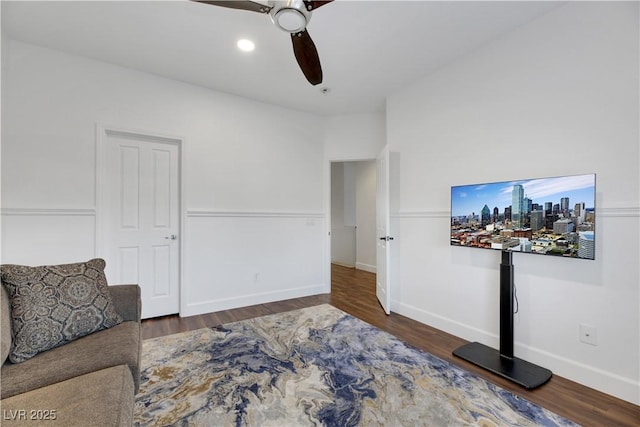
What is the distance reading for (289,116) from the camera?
4.03 metres

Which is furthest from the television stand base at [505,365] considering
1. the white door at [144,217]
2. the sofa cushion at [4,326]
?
the white door at [144,217]

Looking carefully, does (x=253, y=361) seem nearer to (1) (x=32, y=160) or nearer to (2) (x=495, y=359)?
(2) (x=495, y=359)

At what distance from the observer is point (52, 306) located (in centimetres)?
151

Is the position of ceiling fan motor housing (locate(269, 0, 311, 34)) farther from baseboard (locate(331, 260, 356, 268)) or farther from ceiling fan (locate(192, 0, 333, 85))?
baseboard (locate(331, 260, 356, 268))

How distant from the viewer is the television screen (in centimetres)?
185

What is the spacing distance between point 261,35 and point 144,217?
222 centimetres

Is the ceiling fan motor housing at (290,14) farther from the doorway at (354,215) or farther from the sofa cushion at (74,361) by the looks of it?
the doorway at (354,215)

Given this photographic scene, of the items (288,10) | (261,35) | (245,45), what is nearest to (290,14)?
(288,10)

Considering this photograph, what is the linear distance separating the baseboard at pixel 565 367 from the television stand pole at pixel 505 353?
69 millimetres

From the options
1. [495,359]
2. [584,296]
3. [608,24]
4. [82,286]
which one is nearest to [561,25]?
[608,24]

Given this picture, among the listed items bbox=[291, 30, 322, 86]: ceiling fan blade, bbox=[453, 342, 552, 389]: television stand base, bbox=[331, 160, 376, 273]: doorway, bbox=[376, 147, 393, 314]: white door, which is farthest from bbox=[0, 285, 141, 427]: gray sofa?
bbox=[331, 160, 376, 273]: doorway

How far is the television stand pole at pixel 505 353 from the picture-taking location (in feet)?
6.78

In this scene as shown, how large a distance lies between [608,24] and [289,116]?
10.3 feet

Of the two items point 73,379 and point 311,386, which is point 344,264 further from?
point 73,379
